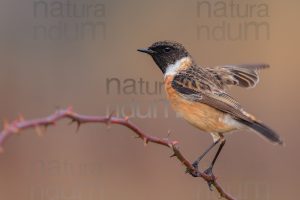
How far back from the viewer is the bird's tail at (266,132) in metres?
3.96

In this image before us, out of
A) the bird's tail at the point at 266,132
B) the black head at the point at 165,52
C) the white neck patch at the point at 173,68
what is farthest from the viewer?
the white neck patch at the point at 173,68

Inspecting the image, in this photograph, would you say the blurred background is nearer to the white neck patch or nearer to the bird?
the bird

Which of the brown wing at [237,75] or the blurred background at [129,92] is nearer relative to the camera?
the brown wing at [237,75]

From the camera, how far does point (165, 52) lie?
18.2 feet

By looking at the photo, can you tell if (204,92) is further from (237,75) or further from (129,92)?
(129,92)

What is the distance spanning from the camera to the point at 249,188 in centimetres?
880

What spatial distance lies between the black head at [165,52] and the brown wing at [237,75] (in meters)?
0.42

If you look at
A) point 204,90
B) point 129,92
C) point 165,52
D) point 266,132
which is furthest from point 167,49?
point 129,92

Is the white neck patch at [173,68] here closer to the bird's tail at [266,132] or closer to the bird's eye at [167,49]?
the bird's eye at [167,49]

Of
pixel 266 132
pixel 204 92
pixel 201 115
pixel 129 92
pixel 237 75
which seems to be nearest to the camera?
pixel 266 132

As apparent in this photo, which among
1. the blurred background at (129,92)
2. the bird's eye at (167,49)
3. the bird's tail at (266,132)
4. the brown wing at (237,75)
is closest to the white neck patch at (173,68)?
the bird's eye at (167,49)

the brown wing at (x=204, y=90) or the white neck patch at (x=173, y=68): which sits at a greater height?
the white neck patch at (x=173, y=68)

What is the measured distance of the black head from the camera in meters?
5.49

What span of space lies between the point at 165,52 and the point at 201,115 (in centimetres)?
73
